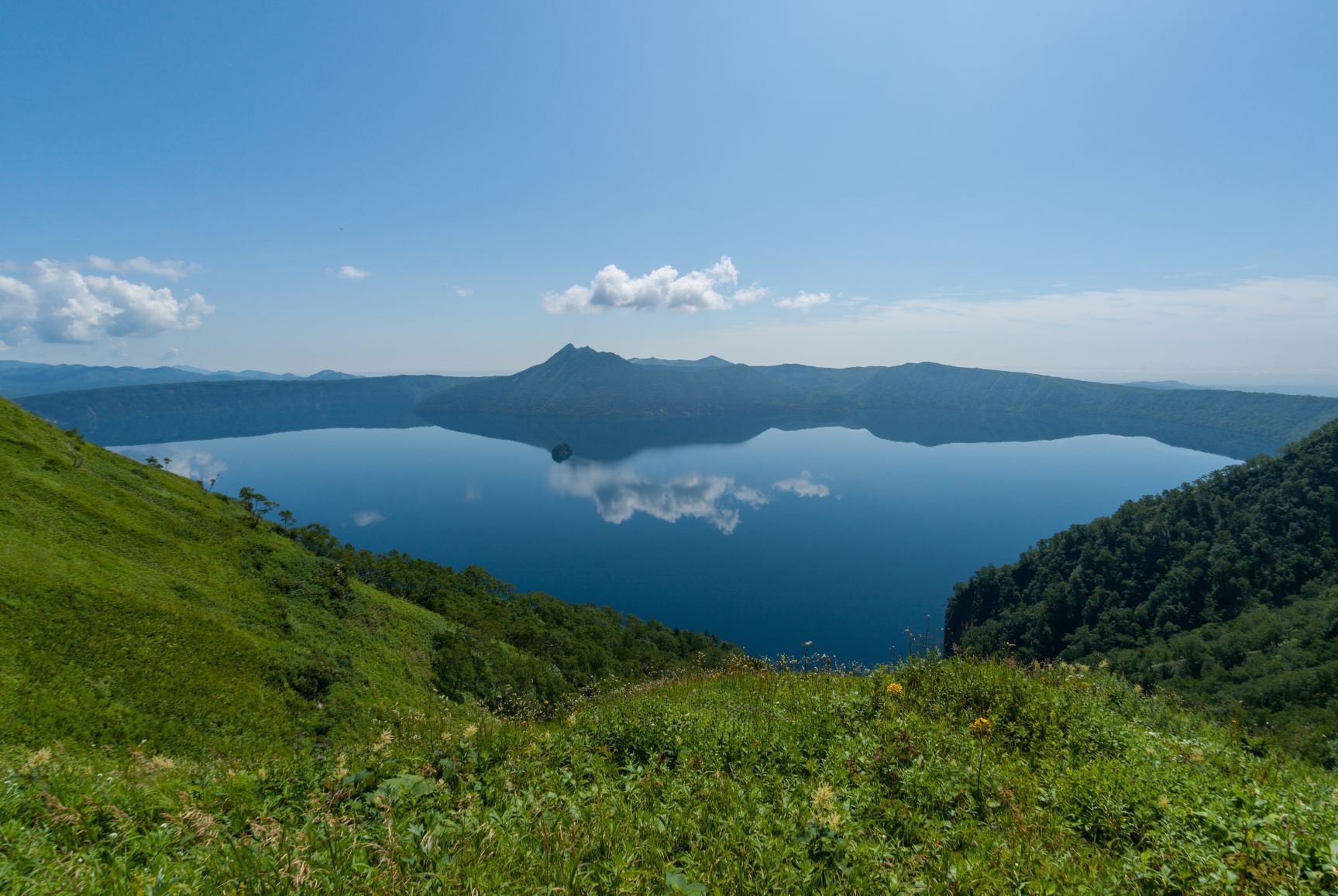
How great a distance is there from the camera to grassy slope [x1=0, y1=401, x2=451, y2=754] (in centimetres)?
1639

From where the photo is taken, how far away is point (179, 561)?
1245 inches

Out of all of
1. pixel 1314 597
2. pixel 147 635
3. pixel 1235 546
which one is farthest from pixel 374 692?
pixel 1235 546

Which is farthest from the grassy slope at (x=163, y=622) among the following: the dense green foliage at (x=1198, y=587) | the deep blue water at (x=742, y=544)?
the deep blue water at (x=742, y=544)

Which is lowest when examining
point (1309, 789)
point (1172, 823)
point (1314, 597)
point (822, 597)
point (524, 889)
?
point (822, 597)

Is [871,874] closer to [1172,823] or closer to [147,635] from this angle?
[1172,823]

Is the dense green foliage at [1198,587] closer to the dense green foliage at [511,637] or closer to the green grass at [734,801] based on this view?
the dense green foliage at [511,637]

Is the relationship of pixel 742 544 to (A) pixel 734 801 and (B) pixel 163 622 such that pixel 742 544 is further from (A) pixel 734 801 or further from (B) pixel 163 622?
(A) pixel 734 801

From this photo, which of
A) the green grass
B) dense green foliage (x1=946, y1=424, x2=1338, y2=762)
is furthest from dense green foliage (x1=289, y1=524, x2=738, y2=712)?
dense green foliage (x1=946, y1=424, x2=1338, y2=762)

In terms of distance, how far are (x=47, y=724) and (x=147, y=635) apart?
8317 millimetres

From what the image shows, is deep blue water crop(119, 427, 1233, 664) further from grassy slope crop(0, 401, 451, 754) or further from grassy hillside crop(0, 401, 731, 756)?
grassy slope crop(0, 401, 451, 754)

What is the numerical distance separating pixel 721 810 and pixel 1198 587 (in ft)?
417

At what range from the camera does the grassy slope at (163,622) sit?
53.8 feet

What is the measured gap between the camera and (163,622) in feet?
72.3

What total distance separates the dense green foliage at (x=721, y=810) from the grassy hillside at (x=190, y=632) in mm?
4393
